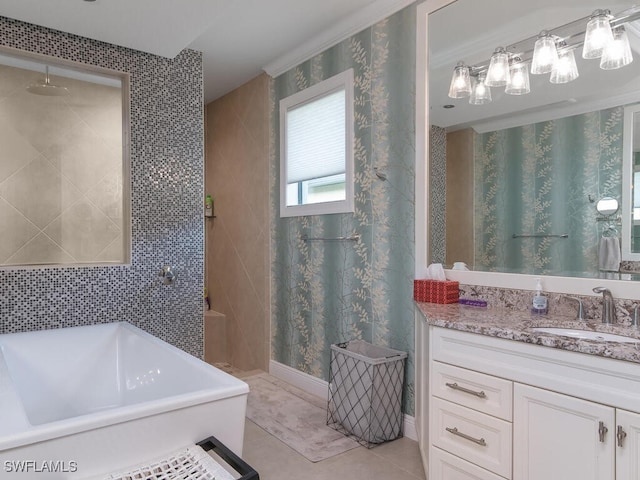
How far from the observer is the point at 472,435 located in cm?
166

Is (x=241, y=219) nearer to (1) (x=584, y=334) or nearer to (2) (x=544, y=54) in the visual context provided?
(2) (x=544, y=54)

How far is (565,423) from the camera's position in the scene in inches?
54.7

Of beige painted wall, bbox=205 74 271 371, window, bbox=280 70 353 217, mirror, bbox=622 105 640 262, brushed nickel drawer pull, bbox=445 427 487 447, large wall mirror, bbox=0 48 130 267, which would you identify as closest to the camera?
brushed nickel drawer pull, bbox=445 427 487 447

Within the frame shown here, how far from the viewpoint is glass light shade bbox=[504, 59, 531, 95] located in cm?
208

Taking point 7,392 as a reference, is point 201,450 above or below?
below

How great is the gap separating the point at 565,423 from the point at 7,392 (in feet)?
6.05

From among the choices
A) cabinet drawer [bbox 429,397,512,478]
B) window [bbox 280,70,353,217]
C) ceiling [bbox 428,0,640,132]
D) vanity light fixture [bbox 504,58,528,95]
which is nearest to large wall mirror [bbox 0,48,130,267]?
window [bbox 280,70,353,217]

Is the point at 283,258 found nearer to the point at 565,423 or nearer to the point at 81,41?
the point at 81,41

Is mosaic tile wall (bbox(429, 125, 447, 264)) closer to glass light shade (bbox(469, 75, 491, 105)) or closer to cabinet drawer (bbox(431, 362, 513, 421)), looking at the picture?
glass light shade (bbox(469, 75, 491, 105))

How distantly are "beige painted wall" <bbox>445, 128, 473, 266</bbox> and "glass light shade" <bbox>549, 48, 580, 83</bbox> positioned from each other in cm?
48

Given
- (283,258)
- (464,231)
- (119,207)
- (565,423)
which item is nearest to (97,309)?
(119,207)

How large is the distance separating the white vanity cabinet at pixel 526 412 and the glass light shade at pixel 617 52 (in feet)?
3.98

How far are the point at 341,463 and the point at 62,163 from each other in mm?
2393

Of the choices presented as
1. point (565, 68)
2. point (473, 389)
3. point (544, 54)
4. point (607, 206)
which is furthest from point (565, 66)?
point (473, 389)
